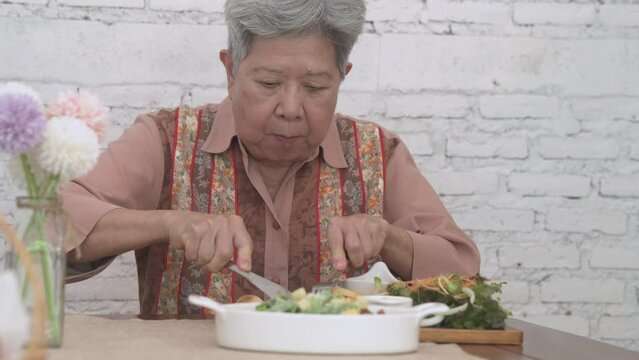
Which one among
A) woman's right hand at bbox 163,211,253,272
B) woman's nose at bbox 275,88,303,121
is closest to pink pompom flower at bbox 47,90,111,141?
woman's right hand at bbox 163,211,253,272

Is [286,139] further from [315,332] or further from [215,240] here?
[315,332]

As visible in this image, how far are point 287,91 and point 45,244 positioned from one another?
0.88 metres

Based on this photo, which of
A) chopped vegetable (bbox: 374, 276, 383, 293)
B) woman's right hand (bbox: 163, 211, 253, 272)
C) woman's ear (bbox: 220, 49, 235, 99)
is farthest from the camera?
woman's ear (bbox: 220, 49, 235, 99)

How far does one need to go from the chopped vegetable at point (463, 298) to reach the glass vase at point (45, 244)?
57cm

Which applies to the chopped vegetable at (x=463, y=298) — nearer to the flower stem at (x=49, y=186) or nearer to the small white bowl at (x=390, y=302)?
the small white bowl at (x=390, y=302)

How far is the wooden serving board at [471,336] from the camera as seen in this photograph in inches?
55.7

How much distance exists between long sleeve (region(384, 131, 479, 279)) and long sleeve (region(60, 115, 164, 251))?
1.63 ft

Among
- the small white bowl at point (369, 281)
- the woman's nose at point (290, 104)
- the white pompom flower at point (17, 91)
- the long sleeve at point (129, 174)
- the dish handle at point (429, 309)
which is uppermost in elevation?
the woman's nose at point (290, 104)

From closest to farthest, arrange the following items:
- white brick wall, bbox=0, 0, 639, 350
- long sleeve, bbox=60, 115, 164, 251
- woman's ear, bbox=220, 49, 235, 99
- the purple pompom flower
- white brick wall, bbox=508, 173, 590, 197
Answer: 1. the purple pompom flower
2. long sleeve, bbox=60, 115, 164, 251
3. woman's ear, bbox=220, 49, 235, 99
4. white brick wall, bbox=0, 0, 639, 350
5. white brick wall, bbox=508, 173, 590, 197

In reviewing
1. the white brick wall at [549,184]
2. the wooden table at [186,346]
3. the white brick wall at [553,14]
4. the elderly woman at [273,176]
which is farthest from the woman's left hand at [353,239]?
the white brick wall at [553,14]

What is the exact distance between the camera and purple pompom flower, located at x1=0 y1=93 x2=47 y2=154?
107cm

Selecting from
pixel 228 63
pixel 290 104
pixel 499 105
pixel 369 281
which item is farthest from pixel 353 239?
pixel 499 105

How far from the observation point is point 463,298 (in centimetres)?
148

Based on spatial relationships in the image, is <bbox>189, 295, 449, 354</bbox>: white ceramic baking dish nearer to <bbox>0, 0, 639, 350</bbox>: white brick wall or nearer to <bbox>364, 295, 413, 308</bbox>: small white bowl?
<bbox>364, 295, 413, 308</bbox>: small white bowl
